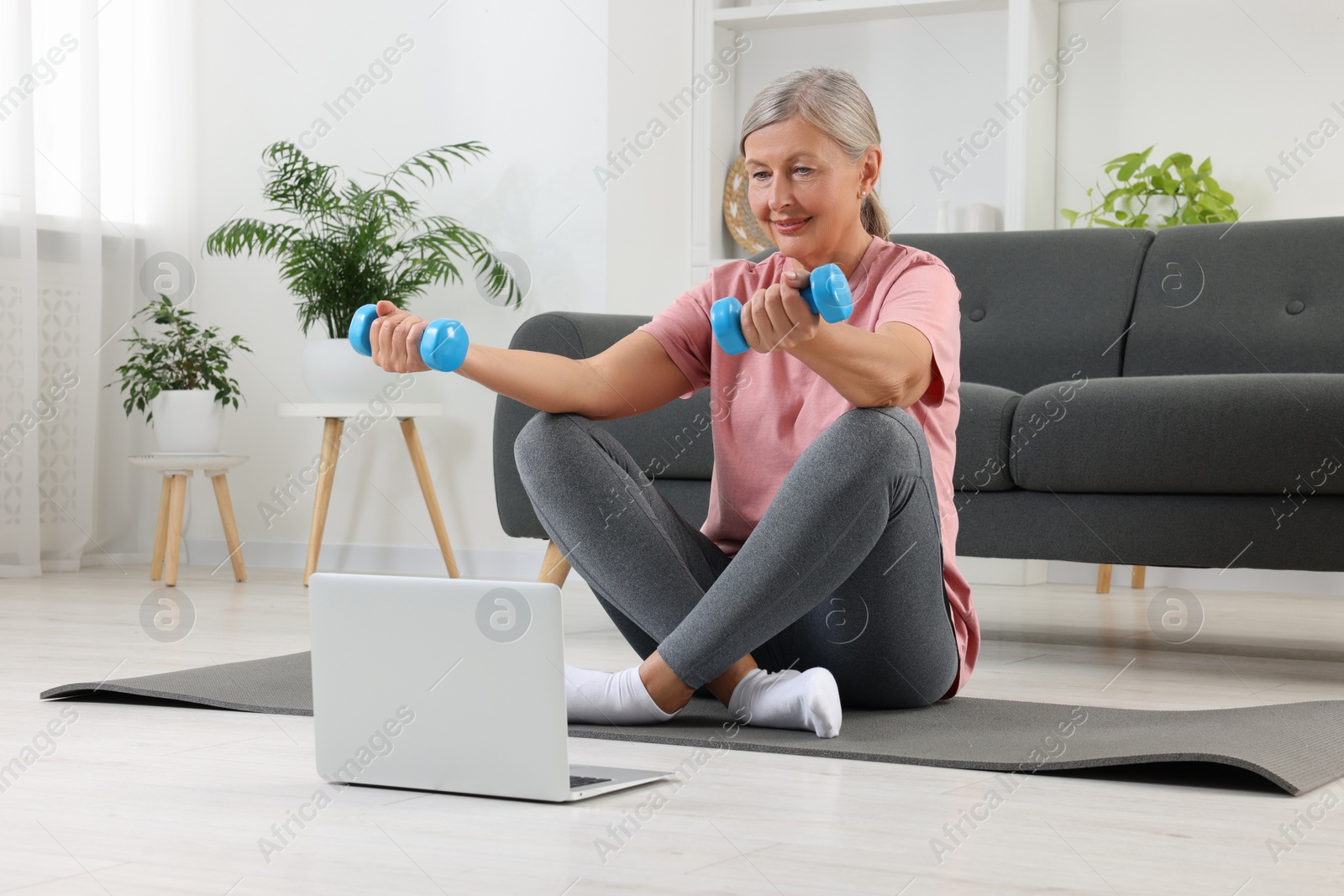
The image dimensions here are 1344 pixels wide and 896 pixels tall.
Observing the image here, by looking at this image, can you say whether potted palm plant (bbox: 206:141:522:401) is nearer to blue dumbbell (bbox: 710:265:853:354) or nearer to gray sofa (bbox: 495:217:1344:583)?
gray sofa (bbox: 495:217:1344:583)

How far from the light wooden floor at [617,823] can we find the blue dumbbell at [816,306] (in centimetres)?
38

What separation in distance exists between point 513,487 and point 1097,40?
2.21 metres

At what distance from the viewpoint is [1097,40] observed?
374 centimetres

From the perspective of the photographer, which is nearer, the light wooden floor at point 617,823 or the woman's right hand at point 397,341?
the light wooden floor at point 617,823

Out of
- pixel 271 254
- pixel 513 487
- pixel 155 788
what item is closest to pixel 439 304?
pixel 271 254

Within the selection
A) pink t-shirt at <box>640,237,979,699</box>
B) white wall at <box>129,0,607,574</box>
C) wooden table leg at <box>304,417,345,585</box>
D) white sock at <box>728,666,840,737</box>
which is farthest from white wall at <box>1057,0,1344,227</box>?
white sock at <box>728,666,840,737</box>

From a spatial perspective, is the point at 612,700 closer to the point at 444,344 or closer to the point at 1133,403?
the point at 444,344

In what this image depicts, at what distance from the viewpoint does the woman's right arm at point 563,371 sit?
1.28m

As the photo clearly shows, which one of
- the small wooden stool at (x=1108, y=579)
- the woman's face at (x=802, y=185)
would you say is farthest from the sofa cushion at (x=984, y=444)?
the small wooden stool at (x=1108, y=579)

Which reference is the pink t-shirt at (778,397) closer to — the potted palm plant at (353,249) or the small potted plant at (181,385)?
the potted palm plant at (353,249)

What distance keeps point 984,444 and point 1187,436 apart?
1.00 ft

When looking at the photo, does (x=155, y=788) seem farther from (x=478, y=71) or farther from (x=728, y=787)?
(x=478, y=71)

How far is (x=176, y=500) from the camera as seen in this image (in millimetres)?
3506

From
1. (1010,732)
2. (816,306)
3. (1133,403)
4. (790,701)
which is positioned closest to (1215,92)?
(1133,403)
